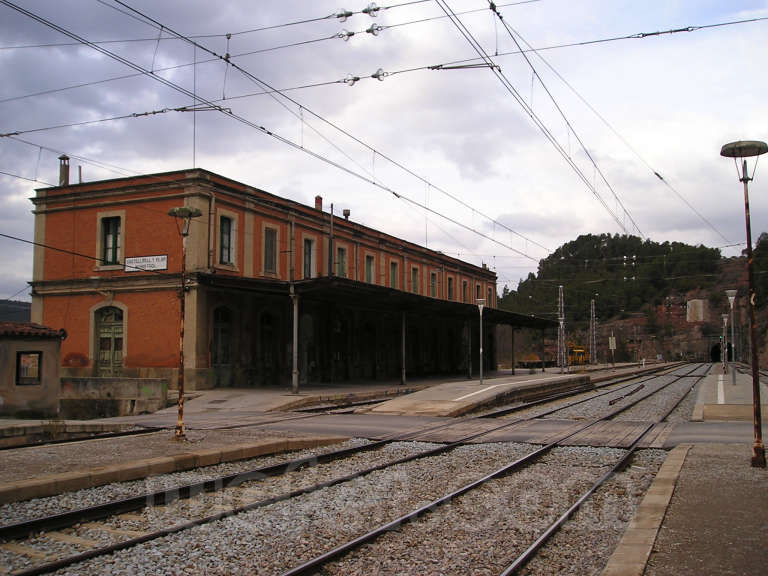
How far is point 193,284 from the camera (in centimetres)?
2600

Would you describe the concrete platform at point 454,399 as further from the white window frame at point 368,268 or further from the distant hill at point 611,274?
the distant hill at point 611,274

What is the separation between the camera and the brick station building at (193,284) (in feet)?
86.7

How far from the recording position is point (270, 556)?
577 centimetres

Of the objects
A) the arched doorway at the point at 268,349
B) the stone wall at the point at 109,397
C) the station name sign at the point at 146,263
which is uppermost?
the station name sign at the point at 146,263

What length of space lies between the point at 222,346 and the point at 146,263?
176 inches

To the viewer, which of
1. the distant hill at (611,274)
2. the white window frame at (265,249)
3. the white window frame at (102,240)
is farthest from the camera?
the distant hill at (611,274)

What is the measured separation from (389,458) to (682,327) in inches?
5174

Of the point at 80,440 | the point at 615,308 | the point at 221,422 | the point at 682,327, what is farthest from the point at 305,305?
the point at 682,327

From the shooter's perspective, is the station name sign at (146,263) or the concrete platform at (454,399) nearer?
the concrete platform at (454,399)

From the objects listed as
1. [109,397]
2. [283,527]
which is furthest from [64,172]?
[283,527]

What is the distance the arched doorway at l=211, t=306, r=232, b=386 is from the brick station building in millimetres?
46

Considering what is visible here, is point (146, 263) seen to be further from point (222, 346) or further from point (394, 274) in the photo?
point (394, 274)

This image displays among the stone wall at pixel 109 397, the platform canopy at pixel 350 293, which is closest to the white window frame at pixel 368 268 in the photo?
the platform canopy at pixel 350 293

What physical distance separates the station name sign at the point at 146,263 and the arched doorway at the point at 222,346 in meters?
2.78
